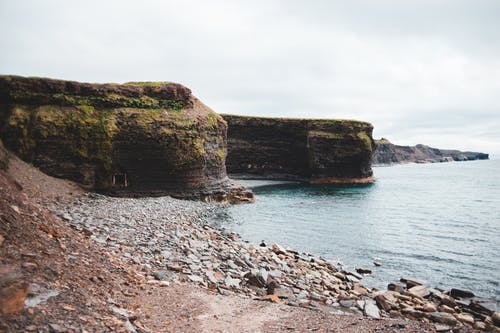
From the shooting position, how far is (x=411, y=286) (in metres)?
14.3

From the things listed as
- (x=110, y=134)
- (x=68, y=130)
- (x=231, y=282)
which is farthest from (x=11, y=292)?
(x=68, y=130)

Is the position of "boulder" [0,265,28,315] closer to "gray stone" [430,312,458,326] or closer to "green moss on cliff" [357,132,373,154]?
"gray stone" [430,312,458,326]

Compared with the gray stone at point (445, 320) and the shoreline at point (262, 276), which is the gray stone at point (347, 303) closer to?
the shoreline at point (262, 276)

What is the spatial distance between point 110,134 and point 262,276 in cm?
2456

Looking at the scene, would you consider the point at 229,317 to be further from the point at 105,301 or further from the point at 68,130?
the point at 68,130

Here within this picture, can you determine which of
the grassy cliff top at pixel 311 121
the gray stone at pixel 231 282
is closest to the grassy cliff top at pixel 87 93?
the gray stone at pixel 231 282

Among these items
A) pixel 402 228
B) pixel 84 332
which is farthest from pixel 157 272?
pixel 402 228

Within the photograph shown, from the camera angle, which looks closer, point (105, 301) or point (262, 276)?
point (105, 301)

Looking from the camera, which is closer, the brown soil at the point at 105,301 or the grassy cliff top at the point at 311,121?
the brown soil at the point at 105,301

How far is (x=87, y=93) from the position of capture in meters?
31.1

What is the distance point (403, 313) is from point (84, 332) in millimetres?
9733

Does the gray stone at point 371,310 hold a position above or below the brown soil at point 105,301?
below

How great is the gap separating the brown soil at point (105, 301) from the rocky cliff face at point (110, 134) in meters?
23.2

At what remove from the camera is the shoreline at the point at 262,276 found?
10172mm
